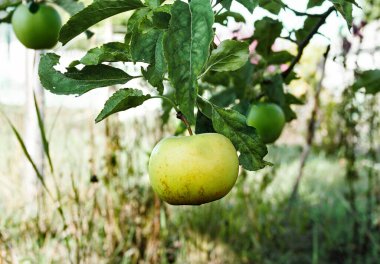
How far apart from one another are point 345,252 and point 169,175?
93.0 inches

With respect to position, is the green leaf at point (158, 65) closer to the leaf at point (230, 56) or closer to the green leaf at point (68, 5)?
the leaf at point (230, 56)

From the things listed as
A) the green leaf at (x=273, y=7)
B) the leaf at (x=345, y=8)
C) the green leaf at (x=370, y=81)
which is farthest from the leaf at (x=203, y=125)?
the green leaf at (x=370, y=81)

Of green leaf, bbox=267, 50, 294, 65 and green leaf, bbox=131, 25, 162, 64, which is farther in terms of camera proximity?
green leaf, bbox=267, 50, 294, 65

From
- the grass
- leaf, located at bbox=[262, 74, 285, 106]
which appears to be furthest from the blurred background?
leaf, located at bbox=[262, 74, 285, 106]

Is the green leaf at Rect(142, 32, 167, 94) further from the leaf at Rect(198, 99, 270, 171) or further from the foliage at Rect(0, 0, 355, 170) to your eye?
the leaf at Rect(198, 99, 270, 171)

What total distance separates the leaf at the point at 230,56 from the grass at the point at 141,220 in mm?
1006

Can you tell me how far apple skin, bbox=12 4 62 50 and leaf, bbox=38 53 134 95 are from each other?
0.54 metres

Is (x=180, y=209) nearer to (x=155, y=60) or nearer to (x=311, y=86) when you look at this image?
(x=155, y=60)

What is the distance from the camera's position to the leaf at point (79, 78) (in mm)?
747

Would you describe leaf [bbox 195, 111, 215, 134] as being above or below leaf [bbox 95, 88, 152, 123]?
→ below

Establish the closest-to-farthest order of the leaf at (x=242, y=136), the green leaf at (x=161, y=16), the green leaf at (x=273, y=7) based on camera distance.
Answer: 1. the green leaf at (x=161, y=16)
2. the leaf at (x=242, y=136)
3. the green leaf at (x=273, y=7)

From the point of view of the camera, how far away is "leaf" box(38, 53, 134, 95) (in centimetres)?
75

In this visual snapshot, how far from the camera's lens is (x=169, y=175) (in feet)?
2.34

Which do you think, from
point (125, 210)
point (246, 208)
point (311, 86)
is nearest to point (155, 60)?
point (125, 210)
